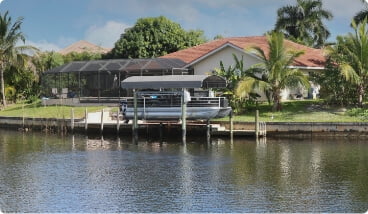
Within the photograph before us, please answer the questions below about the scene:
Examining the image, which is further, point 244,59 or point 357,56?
point 244,59

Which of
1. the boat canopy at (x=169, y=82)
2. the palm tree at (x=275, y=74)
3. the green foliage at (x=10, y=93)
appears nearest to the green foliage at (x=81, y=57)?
the green foliage at (x=10, y=93)

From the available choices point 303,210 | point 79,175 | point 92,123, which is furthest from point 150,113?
point 303,210

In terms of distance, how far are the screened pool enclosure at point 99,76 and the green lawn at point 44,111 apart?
208cm

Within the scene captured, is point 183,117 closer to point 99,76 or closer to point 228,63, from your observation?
point 228,63

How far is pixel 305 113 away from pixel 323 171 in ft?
43.9

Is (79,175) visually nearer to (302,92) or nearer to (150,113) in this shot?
(150,113)

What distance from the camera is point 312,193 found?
22422 mm

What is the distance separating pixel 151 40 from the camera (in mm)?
65188

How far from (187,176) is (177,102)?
11946mm

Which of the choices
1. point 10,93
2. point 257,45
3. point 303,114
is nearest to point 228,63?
point 257,45

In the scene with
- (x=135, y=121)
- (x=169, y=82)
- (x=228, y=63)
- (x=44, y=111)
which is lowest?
(x=135, y=121)

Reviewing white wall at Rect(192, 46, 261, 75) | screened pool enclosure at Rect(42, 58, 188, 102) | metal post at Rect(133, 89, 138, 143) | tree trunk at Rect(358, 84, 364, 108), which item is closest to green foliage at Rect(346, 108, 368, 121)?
tree trunk at Rect(358, 84, 364, 108)

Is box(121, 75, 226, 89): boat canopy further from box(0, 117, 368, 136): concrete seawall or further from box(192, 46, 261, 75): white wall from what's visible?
box(192, 46, 261, 75): white wall

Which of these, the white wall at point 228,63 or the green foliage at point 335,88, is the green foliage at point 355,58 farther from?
the white wall at point 228,63
